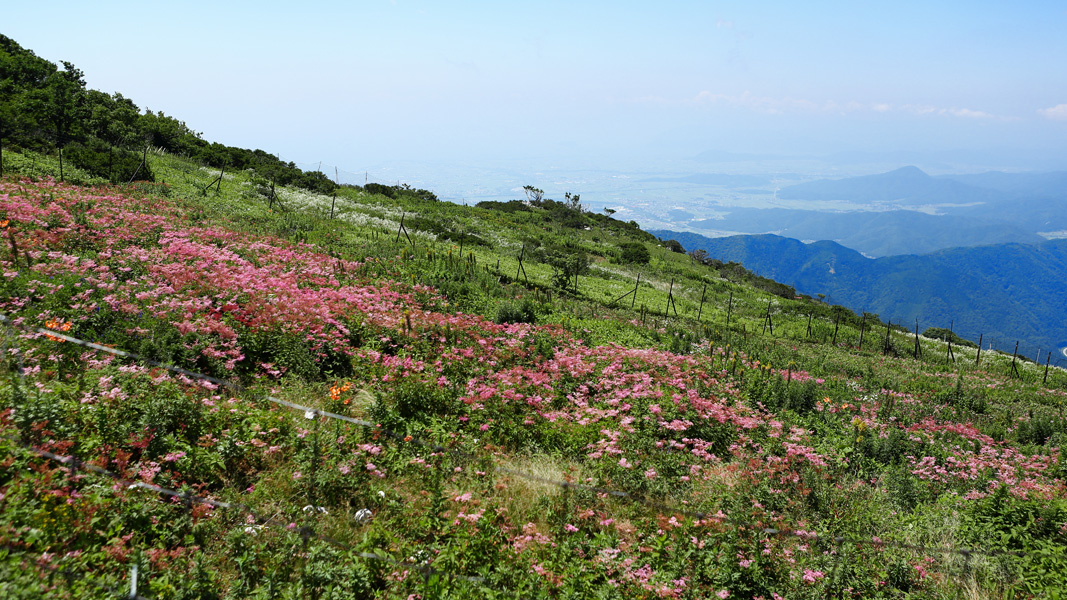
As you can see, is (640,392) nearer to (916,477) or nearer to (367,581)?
(916,477)

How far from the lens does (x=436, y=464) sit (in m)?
7.51

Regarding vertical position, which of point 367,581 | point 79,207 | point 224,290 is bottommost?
point 367,581

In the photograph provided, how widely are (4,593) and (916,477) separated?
12.2 m

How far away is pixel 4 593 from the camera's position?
385cm

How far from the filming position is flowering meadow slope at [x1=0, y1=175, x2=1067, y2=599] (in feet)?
17.3

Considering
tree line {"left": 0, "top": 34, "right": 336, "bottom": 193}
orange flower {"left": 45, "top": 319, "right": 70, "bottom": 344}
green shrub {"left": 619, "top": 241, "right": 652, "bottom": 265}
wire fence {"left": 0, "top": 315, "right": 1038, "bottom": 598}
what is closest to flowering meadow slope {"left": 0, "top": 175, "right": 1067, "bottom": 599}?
wire fence {"left": 0, "top": 315, "right": 1038, "bottom": 598}

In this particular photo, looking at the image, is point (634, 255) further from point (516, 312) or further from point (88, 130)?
point (88, 130)

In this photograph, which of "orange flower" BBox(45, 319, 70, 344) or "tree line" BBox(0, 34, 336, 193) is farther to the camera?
"tree line" BBox(0, 34, 336, 193)

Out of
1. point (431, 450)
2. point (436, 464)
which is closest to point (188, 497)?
point (436, 464)

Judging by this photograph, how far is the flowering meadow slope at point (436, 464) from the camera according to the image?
5.27 metres

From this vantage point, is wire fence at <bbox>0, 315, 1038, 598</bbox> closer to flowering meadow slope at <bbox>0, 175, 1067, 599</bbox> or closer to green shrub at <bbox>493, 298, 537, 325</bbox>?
flowering meadow slope at <bbox>0, 175, 1067, 599</bbox>

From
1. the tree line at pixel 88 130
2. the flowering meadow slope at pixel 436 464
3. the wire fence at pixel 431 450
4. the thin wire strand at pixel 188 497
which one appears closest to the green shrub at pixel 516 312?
the flowering meadow slope at pixel 436 464

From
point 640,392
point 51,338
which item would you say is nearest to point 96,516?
point 51,338

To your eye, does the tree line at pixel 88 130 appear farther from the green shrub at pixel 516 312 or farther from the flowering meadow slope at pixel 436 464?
the green shrub at pixel 516 312
